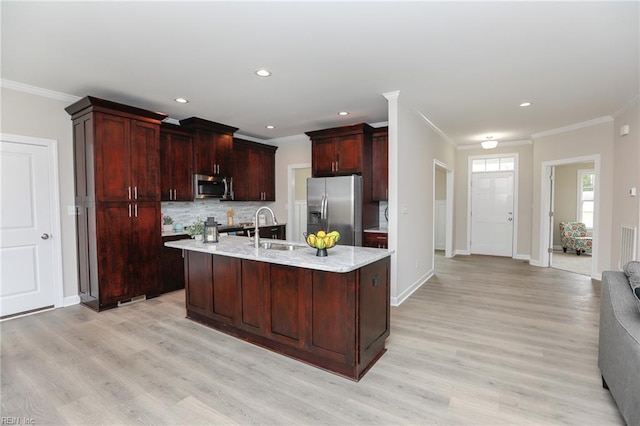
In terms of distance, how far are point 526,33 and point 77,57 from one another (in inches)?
149

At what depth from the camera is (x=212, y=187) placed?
5.18m

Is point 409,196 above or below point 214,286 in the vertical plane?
above

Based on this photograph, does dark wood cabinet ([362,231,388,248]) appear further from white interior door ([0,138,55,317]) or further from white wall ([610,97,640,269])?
white interior door ([0,138,55,317])

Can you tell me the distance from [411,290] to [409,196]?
134cm

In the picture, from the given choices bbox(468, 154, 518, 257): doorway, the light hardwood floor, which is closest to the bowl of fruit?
the light hardwood floor

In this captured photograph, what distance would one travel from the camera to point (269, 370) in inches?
96.4

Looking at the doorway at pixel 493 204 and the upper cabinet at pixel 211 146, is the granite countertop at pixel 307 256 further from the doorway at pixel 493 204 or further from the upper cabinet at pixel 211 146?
the doorway at pixel 493 204

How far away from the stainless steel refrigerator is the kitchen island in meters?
1.74

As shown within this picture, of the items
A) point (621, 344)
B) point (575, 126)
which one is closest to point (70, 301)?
point (621, 344)

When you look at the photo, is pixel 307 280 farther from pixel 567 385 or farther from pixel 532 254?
pixel 532 254

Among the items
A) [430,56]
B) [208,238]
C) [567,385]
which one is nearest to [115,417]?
[208,238]

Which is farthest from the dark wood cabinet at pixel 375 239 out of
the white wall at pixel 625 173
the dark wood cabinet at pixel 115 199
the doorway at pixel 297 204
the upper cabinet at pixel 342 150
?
the white wall at pixel 625 173

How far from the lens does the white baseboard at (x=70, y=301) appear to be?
3863 millimetres

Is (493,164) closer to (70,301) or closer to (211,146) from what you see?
(211,146)
